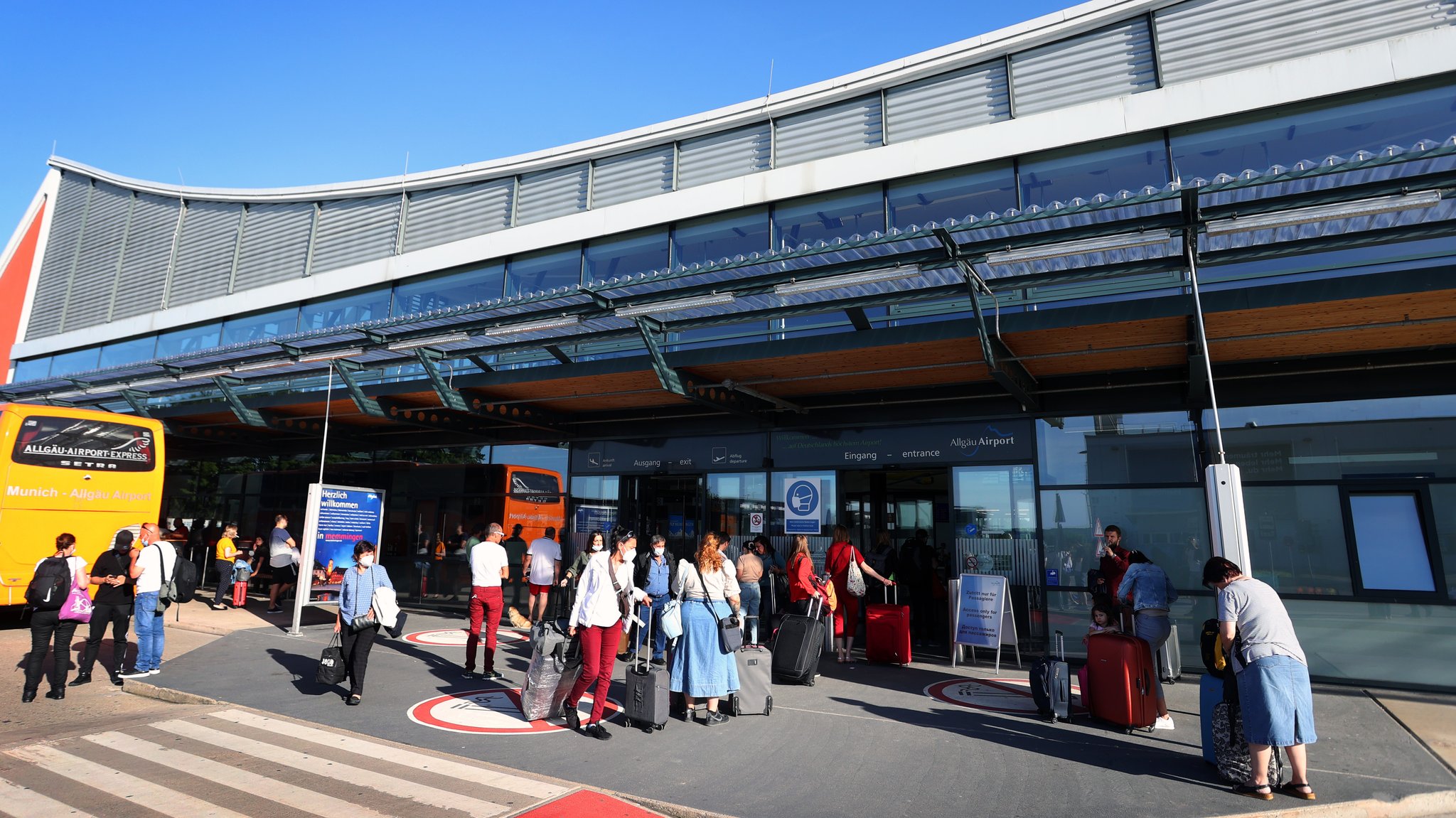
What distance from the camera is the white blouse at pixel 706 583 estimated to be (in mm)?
7027

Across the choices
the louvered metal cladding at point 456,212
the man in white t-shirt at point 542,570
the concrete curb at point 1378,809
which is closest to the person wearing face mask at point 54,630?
the man in white t-shirt at point 542,570

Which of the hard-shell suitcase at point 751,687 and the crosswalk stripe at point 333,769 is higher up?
the hard-shell suitcase at point 751,687

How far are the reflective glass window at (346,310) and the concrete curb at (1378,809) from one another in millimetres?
16434

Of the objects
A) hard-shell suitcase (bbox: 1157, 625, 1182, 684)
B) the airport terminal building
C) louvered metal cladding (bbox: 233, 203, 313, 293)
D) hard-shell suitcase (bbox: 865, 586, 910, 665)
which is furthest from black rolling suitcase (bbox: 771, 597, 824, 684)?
louvered metal cladding (bbox: 233, 203, 313, 293)

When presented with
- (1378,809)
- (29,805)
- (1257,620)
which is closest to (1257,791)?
(1378,809)

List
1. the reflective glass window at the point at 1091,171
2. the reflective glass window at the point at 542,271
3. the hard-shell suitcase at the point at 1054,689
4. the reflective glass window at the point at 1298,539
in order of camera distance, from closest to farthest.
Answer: the hard-shell suitcase at the point at 1054,689
the reflective glass window at the point at 1298,539
the reflective glass window at the point at 1091,171
the reflective glass window at the point at 542,271

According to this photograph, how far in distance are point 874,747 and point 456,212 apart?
1410 cm

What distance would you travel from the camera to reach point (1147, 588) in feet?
24.4

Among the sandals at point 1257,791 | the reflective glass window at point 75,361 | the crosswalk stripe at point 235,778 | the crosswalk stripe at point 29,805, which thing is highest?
the reflective glass window at point 75,361

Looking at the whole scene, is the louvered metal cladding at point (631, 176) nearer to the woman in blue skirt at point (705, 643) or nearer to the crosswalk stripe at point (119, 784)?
the woman in blue skirt at point (705, 643)

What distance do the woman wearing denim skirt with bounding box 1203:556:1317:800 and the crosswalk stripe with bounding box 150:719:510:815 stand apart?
16.1ft

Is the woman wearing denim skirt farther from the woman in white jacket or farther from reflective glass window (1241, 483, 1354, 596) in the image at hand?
reflective glass window (1241, 483, 1354, 596)

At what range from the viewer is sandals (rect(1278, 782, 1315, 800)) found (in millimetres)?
5008

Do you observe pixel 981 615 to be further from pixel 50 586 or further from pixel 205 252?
pixel 205 252
